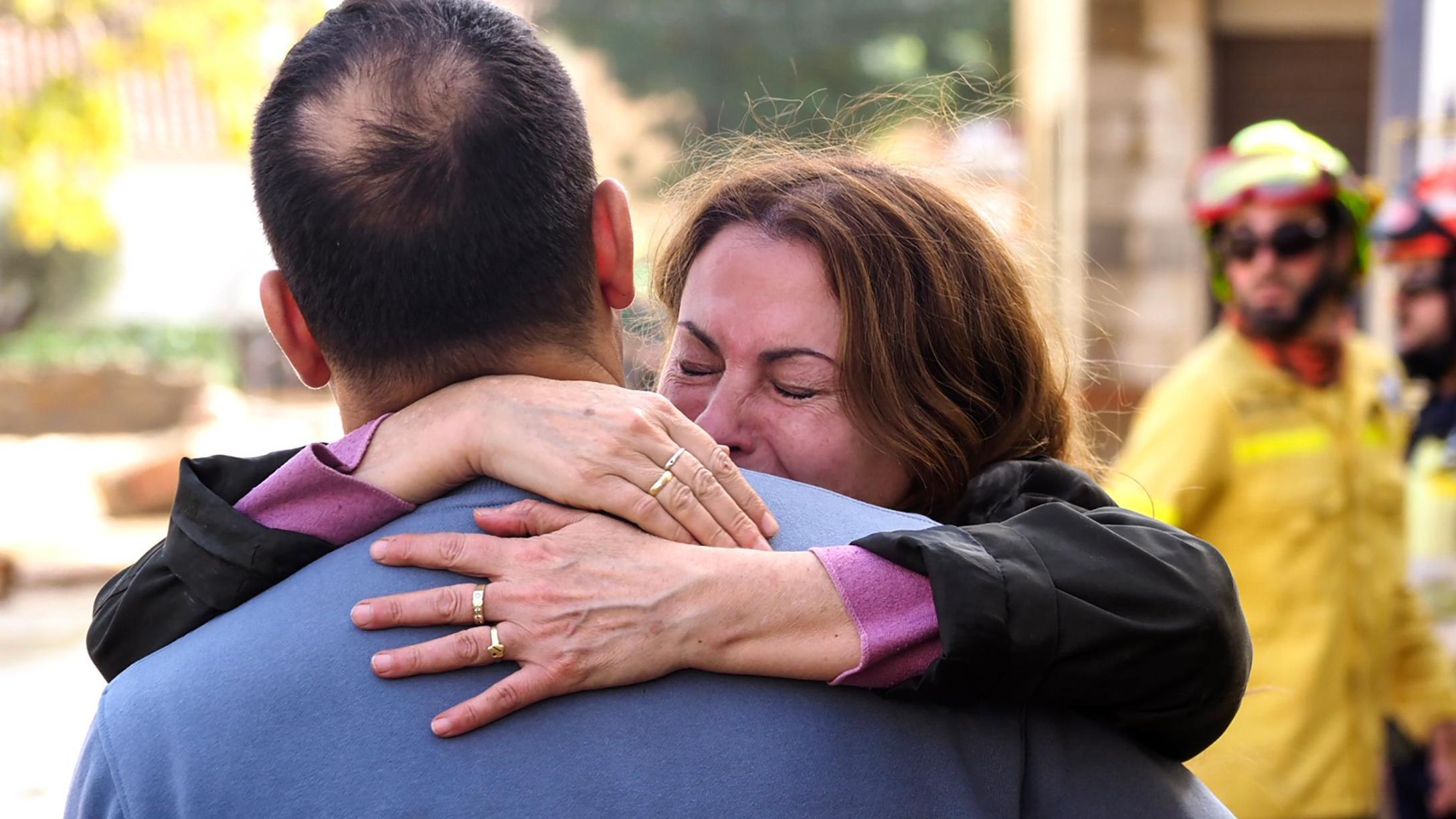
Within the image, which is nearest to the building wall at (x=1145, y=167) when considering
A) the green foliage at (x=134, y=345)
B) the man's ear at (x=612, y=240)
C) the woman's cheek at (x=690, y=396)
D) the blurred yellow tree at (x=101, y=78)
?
the blurred yellow tree at (x=101, y=78)

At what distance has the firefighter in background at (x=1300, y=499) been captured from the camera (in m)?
4.26

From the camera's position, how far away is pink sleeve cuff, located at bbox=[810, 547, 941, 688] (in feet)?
4.60

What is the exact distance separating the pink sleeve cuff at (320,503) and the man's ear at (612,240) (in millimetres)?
310

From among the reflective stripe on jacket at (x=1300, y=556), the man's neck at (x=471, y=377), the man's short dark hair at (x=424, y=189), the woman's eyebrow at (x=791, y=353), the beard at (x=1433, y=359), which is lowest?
the reflective stripe on jacket at (x=1300, y=556)

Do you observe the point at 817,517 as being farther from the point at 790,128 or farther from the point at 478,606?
the point at 790,128

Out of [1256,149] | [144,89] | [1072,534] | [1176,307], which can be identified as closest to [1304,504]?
[1256,149]

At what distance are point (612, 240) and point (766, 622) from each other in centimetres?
44

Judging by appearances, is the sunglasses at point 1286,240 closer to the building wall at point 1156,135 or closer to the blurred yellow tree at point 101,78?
the building wall at point 1156,135

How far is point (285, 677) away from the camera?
4.34ft

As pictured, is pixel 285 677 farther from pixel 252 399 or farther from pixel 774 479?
pixel 252 399

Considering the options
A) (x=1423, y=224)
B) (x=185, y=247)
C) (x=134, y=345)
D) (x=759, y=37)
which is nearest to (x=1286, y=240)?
(x=1423, y=224)

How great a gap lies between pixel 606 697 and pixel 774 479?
35 centimetres

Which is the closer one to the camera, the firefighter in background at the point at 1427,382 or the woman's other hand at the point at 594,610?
the woman's other hand at the point at 594,610

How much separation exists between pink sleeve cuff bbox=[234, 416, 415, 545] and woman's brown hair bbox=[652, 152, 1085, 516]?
0.74 meters
